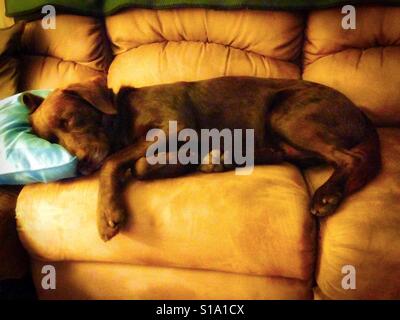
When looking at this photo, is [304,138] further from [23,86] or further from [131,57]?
[23,86]

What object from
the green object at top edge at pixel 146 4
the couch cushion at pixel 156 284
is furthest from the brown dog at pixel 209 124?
the green object at top edge at pixel 146 4

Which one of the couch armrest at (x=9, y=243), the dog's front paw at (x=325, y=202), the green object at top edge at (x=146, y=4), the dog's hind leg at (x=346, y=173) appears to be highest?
the green object at top edge at (x=146, y=4)

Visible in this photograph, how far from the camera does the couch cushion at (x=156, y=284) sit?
4.67 feet

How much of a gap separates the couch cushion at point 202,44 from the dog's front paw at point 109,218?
33.6 inches

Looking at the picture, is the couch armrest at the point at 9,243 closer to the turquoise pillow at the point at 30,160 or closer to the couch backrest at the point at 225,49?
the turquoise pillow at the point at 30,160

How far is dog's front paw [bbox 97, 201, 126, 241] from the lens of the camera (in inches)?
53.5

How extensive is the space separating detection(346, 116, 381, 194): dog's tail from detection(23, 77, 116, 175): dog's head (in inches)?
35.2

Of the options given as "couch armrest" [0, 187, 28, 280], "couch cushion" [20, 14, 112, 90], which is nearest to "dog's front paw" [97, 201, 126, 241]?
"couch armrest" [0, 187, 28, 280]

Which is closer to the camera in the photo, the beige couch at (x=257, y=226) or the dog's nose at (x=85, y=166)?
the beige couch at (x=257, y=226)

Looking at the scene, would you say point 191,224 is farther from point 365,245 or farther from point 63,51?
point 63,51

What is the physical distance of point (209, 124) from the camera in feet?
5.67

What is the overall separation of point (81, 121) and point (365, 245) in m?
1.07

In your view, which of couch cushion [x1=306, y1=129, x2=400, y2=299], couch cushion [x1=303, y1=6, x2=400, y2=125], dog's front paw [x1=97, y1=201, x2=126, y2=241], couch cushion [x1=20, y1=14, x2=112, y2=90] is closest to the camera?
couch cushion [x1=306, y1=129, x2=400, y2=299]

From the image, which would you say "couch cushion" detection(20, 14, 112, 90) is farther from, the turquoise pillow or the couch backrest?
the turquoise pillow
